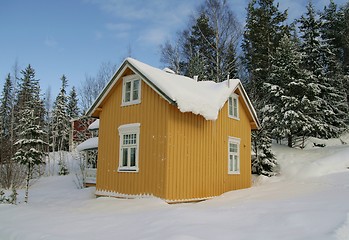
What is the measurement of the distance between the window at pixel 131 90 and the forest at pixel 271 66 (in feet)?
31.0

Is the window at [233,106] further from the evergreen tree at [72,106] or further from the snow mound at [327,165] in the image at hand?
the evergreen tree at [72,106]

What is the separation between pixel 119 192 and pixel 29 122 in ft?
21.4

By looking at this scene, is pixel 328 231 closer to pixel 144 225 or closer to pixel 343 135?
pixel 144 225

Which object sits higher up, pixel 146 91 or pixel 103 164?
pixel 146 91

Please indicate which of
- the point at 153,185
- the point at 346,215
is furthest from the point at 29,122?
the point at 346,215

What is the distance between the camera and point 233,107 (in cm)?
1684

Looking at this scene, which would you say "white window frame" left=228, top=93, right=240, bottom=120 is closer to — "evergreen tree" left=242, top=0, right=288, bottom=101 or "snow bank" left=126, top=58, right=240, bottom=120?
"snow bank" left=126, top=58, right=240, bottom=120

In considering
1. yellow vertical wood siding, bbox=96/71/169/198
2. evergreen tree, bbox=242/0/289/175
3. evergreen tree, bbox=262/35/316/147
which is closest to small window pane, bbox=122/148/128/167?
yellow vertical wood siding, bbox=96/71/169/198

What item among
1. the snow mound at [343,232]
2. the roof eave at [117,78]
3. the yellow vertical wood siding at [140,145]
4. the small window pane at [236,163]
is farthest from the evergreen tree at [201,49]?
the snow mound at [343,232]

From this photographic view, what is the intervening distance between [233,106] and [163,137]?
232 inches

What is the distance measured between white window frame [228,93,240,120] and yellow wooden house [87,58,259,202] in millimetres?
201

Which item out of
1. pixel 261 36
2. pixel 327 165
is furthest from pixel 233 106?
pixel 261 36

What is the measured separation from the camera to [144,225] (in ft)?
25.9

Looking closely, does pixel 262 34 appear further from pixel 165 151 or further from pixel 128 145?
pixel 165 151
